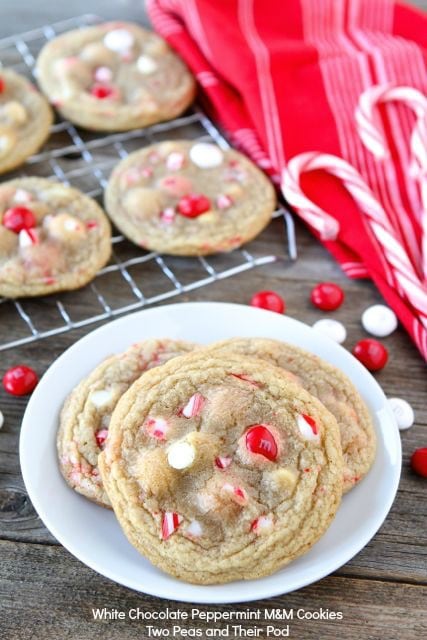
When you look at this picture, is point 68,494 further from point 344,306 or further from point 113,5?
point 113,5

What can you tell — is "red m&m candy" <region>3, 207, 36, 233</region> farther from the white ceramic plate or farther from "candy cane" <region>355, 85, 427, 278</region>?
"candy cane" <region>355, 85, 427, 278</region>

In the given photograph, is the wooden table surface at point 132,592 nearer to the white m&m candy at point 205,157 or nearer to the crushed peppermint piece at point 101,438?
the crushed peppermint piece at point 101,438

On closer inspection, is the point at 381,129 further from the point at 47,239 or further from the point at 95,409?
the point at 95,409

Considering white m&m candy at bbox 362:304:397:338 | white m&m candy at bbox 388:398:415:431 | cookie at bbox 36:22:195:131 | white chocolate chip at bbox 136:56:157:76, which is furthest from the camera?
white chocolate chip at bbox 136:56:157:76

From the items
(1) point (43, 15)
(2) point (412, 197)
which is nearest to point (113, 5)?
(1) point (43, 15)

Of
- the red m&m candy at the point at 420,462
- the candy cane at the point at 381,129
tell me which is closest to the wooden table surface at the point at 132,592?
the red m&m candy at the point at 420,462

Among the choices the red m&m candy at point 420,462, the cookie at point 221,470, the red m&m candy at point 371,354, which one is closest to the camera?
the cookie at point 221,470

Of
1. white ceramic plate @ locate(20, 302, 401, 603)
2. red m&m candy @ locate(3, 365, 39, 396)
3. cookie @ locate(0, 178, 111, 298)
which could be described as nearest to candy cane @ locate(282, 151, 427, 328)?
white ceramic plate @ locate(20, 302, 401, 603)
